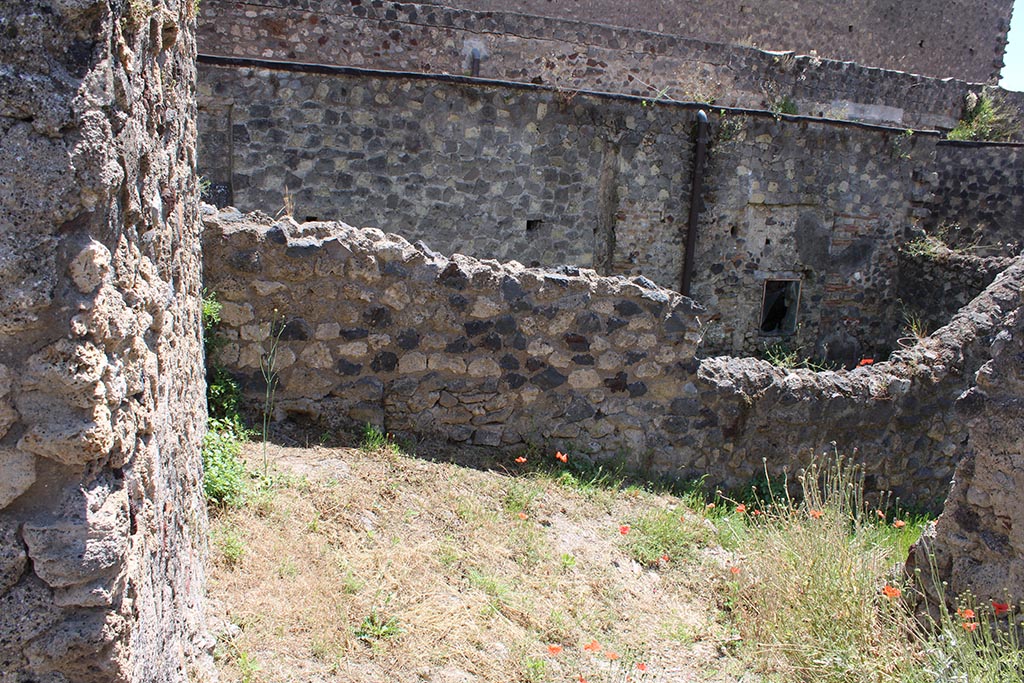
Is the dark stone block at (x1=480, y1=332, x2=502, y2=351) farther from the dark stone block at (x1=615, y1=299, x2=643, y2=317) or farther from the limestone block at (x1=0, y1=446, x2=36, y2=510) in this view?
the limestone block at (x1=0, y1=446, x2=36, y2=510)

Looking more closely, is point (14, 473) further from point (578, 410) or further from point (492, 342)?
point (578, 410)

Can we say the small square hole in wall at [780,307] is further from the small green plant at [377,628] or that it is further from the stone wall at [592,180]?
the small green plant at [377,628]

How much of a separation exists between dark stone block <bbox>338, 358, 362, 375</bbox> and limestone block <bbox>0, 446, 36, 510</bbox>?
3.11m

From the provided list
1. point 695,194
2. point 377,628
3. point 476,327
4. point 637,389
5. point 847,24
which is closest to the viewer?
point 377,628

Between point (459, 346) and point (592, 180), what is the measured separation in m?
5.41

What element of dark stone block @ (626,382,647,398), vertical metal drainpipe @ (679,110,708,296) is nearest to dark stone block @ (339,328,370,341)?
dark stone block @ (626,382,647,398)

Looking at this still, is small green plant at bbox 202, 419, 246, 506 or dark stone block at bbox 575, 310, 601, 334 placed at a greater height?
dark stone block at bbox 575, 310, 601, 334

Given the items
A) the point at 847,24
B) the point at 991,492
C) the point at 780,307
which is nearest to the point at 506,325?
the point at 991,492

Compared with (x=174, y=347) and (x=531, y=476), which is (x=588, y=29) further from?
(x=174, y=347)

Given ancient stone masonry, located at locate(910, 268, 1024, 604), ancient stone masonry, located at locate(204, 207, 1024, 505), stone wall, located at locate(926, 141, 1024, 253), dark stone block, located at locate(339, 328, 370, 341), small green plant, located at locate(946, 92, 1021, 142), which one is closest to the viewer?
ancient stone masonry, located at locate(910, 268, 1024, 604)

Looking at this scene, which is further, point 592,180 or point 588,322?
point 592,180

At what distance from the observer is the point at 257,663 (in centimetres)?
288

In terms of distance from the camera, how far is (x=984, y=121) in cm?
1605

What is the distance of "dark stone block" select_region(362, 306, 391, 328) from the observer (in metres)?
4.88
